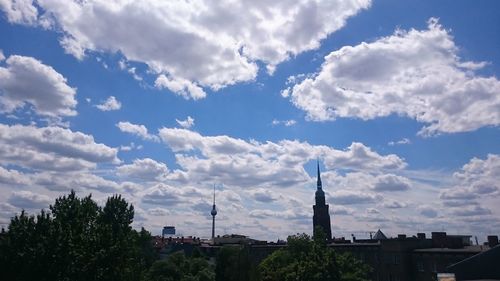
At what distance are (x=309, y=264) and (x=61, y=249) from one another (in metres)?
29.9

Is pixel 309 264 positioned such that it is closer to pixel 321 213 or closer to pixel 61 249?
pixel 61 249

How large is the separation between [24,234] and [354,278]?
35302 mm

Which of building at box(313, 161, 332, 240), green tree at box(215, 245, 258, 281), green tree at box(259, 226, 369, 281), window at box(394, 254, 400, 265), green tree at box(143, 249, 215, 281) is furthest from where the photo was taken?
building at box(313, 161, 332, 240)

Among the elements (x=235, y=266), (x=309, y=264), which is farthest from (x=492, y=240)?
(x=235, y=266)

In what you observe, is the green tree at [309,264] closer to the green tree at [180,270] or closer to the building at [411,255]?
the building at [411,255]

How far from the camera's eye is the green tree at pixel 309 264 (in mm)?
54844

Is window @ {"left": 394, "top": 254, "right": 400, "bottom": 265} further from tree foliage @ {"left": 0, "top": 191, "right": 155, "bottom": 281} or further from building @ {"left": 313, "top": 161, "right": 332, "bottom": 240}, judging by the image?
building @ {"left": 313, "top": 161, "right": 332, "bottom": 240}

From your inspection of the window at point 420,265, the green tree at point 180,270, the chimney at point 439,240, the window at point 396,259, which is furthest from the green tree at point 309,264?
the chimney at point 439,240

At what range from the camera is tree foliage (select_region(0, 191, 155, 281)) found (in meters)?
35.5

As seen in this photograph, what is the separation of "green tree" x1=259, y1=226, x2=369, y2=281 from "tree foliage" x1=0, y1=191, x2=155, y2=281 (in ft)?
73.1

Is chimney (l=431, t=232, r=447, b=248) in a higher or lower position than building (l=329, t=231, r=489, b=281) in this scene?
higher

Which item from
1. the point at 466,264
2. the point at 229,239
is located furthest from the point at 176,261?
the point at 229,239

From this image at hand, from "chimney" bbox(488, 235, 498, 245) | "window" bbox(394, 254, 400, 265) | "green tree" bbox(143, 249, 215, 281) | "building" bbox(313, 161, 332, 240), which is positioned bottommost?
"green tree" bbox(143, 249, 215, 281)

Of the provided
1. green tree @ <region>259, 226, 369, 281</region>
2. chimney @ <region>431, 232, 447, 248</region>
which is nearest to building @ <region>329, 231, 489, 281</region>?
chimney @ <region>431, 232, 447, 248</region>
